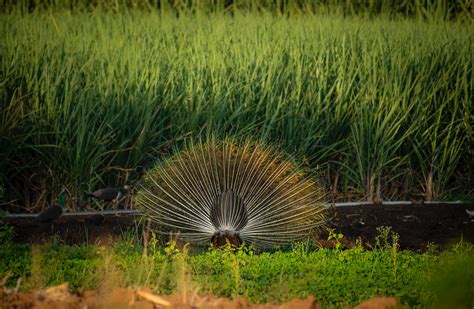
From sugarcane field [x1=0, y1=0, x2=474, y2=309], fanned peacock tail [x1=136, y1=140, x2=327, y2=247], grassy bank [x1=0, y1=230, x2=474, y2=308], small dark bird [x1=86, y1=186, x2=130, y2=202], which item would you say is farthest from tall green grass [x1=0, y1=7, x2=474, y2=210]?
grassy bank [x1=0, y1=230, x2=474, y2=308]

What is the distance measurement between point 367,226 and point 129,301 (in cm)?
470

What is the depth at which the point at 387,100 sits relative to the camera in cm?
1178

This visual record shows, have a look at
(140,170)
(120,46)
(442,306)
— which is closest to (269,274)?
(442,306)

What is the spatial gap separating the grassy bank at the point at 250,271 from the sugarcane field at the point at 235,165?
0.02m

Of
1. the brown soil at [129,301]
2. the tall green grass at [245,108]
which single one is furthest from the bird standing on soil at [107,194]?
the brown soil at [129,301]

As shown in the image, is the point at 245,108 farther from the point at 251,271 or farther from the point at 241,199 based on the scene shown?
the point at 251,271

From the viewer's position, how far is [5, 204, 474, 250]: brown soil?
9422mm

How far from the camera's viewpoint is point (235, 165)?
29.1 ft

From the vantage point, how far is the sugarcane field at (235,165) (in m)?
7.18

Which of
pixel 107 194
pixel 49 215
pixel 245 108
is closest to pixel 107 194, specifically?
pixel 107 194

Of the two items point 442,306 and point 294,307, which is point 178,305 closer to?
point 294,307

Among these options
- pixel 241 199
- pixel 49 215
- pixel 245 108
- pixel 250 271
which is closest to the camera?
pixel 250 271

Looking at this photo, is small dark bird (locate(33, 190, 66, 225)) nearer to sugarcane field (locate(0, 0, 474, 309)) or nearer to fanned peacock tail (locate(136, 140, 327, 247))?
sugarcane field (locate(0, 0, 474, 309))

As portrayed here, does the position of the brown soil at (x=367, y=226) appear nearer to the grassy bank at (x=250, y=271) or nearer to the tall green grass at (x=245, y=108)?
the tall green grass at (x=245, y=108)
